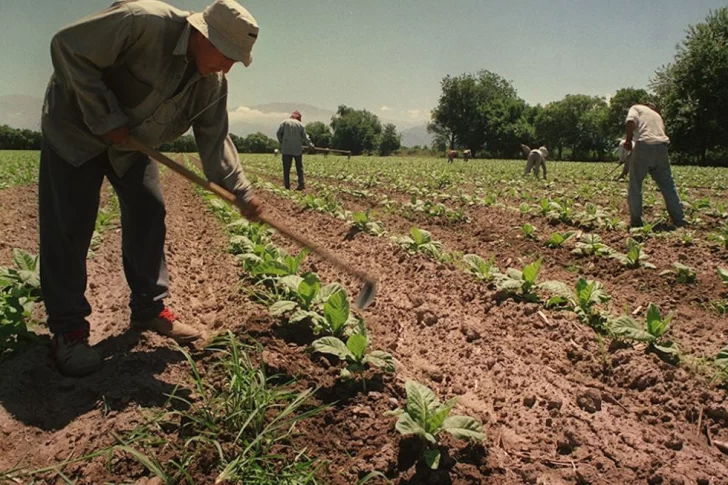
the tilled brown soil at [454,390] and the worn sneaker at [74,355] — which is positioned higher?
the worn sneaker at [74,355]

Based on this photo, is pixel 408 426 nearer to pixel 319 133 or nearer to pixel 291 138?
pixel 291 138

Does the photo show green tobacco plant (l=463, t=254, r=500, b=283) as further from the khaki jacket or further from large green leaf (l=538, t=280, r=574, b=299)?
the khaki jacket

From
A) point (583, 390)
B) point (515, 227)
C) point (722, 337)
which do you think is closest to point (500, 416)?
point (583, 390)

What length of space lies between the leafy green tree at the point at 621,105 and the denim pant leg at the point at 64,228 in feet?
240

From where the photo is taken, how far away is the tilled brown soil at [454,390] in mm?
2223

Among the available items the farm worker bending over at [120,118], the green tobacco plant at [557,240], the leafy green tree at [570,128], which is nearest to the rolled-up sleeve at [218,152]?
the farm worker bending over at [120,118]

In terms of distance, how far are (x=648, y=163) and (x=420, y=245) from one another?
4.60 metres

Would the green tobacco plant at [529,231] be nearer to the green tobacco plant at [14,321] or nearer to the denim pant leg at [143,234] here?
the denim pant leg at [143,234]

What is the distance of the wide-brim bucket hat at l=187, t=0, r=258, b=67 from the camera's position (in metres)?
2.38

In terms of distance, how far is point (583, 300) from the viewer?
3770 millimetres

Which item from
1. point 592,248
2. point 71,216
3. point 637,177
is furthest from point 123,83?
point 637,177

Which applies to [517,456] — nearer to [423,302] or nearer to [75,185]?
[423,302]

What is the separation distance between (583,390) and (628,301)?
216cm

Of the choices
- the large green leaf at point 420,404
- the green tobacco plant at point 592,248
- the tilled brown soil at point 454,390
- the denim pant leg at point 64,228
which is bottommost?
the tilled brown soil at point 454,390
